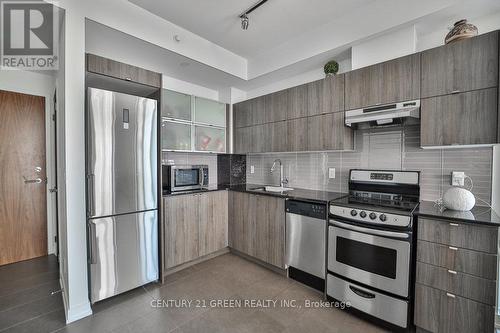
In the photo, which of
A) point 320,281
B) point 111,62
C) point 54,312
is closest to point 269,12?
point 111,62

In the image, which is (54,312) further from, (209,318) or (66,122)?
(66,122)

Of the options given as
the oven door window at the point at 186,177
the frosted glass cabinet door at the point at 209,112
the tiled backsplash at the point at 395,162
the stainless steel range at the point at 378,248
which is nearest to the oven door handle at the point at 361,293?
the stainless steel range at the point at 378,248

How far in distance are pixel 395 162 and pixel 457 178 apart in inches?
19.7

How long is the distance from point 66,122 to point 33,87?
2027 mm

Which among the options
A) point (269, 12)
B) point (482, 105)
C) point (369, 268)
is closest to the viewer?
point (482, 105)

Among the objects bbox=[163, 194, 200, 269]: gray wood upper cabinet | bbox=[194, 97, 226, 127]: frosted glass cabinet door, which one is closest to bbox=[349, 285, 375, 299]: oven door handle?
bbox=[163, 194, 200, 269]: gray wood upper cabinet

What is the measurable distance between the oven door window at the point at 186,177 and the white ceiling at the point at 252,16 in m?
1.70

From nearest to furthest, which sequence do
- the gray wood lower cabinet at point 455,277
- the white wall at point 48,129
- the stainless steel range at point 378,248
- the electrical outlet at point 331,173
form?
the gray wood lower cabinet at point 455,277, the stainless steel range at point 378,248, the electrical outlet at point 331,173, the white wall at point 48,129

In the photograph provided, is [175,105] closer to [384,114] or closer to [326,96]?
[326,96]

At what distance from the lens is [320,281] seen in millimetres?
2307

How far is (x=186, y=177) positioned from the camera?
295 cm

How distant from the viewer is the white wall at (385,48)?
6.81 feet

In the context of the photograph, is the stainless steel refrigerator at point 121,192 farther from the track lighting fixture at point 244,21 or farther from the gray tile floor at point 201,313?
the track lighting fixture at point 244,21

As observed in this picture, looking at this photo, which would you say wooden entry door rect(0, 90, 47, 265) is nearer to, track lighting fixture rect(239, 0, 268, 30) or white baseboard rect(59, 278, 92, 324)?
white baseboard rect(59, 278, 92, 324)
